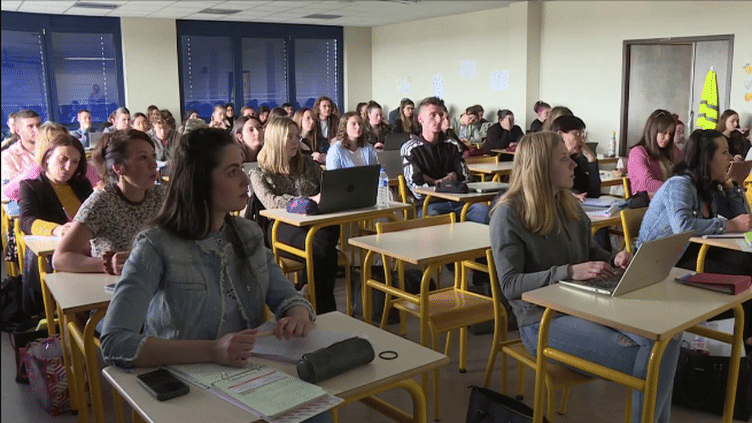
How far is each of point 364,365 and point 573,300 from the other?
34.2 inches

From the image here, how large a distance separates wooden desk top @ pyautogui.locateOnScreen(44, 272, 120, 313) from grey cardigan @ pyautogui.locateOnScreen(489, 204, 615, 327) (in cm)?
139

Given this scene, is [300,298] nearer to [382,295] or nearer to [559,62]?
[382,295]

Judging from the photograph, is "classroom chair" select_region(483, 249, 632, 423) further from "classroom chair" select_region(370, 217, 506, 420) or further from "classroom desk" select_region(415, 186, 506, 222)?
"classroom desk" select_region(415, 186, 506, 222)

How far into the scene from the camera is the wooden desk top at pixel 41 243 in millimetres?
2916

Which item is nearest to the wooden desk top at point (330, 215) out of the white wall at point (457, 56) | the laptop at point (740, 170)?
the laptop at point (740, 170)

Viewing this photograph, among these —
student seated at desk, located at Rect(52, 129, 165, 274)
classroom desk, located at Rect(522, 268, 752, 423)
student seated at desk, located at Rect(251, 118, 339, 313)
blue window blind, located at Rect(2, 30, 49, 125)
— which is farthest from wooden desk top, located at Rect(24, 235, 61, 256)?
blue window blind, located at Rect(2, 30, 49, 125)

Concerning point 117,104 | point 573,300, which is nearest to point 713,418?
point 573,300

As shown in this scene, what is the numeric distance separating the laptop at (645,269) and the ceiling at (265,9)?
338 inches

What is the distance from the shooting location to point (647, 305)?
212 cm

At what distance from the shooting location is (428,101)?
17.5ft

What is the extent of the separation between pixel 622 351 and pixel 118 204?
2.00m

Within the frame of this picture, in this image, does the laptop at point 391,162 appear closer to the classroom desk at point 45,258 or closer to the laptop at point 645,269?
the classroom desk at point 45,258

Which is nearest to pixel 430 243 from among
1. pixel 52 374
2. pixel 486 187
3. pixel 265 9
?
pixel 52 374

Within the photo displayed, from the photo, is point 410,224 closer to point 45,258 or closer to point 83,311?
point 83,311
